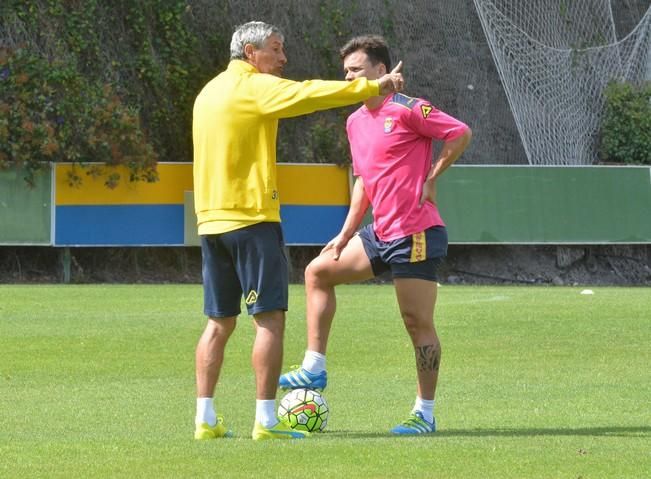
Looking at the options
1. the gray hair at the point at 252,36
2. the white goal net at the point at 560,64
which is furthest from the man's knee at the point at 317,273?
the white goal net at the point at 560,64

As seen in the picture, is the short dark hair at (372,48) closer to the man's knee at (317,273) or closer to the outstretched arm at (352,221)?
the outstretched arm at (352,221)

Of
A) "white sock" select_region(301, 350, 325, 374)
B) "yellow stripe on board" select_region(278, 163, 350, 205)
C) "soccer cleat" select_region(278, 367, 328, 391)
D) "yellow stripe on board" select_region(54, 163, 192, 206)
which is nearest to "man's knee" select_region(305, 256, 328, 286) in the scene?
"white sock" select_region(301, 350, 325, 374)

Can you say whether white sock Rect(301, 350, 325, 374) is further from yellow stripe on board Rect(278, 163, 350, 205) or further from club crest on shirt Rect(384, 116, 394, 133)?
yellow stripe on board Rect(278, 163, 350, 205)

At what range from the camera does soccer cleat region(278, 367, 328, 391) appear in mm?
8672

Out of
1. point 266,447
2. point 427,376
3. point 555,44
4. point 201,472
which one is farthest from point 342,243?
point 555,44

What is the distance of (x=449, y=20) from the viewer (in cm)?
3222

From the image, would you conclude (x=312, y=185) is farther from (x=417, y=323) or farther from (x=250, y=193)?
(x=250, y=193)

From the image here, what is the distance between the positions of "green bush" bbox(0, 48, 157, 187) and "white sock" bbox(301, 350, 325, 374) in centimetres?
1678

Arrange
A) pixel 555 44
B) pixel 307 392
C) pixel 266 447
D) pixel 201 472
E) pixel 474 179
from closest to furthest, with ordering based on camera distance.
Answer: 1. pixel 201 472
2. pixel 266 447
3. pixel 307 392
4. pixel 474 179
5. pixel 555 44

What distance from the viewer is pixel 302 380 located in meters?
8.70

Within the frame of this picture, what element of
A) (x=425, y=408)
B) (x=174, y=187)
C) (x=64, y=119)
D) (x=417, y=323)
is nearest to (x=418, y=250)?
(x=417, y=323)

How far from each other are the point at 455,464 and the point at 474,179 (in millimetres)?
21003

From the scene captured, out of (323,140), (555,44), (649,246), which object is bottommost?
(649,246)

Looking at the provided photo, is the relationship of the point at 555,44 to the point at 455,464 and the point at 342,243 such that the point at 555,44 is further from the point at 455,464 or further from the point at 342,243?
the point at 455,464
